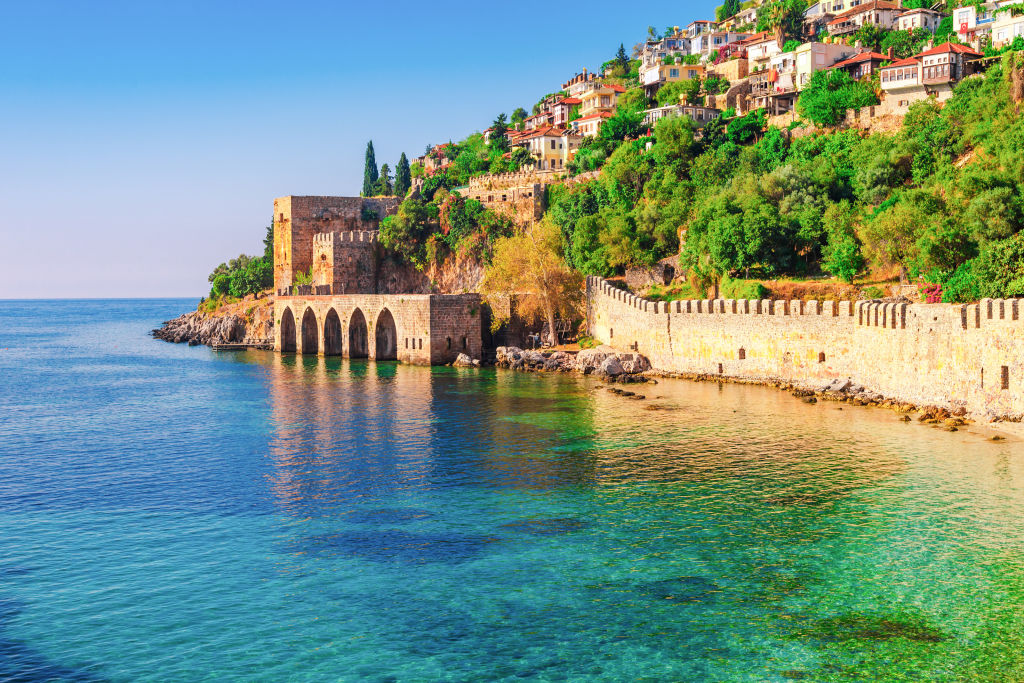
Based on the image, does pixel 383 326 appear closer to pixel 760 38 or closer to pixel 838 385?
pixel 838 385

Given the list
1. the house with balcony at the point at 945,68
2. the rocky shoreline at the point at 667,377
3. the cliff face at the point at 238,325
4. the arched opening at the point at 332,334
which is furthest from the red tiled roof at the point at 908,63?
the cliff face at the point at 238,325

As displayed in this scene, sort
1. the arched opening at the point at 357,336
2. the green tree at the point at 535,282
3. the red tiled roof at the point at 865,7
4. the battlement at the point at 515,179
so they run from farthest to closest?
the red tiled roof at the point at 865,7
the battlement at the point at 515,179
the arched opening at the point at 357,336
the green tree at the point at 535,282

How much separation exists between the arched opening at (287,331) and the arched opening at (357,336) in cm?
878

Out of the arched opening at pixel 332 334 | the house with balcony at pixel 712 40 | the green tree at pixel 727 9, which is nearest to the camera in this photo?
the arched opening at pixel 332 334

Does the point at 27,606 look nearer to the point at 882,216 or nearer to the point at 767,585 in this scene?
the point at 767,585

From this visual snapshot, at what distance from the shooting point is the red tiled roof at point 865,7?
242 feet

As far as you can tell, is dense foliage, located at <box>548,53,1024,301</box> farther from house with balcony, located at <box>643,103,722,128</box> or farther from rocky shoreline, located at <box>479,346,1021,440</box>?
house with balcony, located at <box>643,103,722,128</box>

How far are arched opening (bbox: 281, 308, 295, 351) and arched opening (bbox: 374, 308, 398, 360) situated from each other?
1204cm

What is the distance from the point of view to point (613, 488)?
2044 cm

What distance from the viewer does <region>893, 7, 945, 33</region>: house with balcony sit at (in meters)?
69.9

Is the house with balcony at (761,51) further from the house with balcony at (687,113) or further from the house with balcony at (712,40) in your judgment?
the house with balcony at (712,40)

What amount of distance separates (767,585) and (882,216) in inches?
1067

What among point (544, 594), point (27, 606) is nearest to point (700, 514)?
point (544, 594)

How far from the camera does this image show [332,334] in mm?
56438
